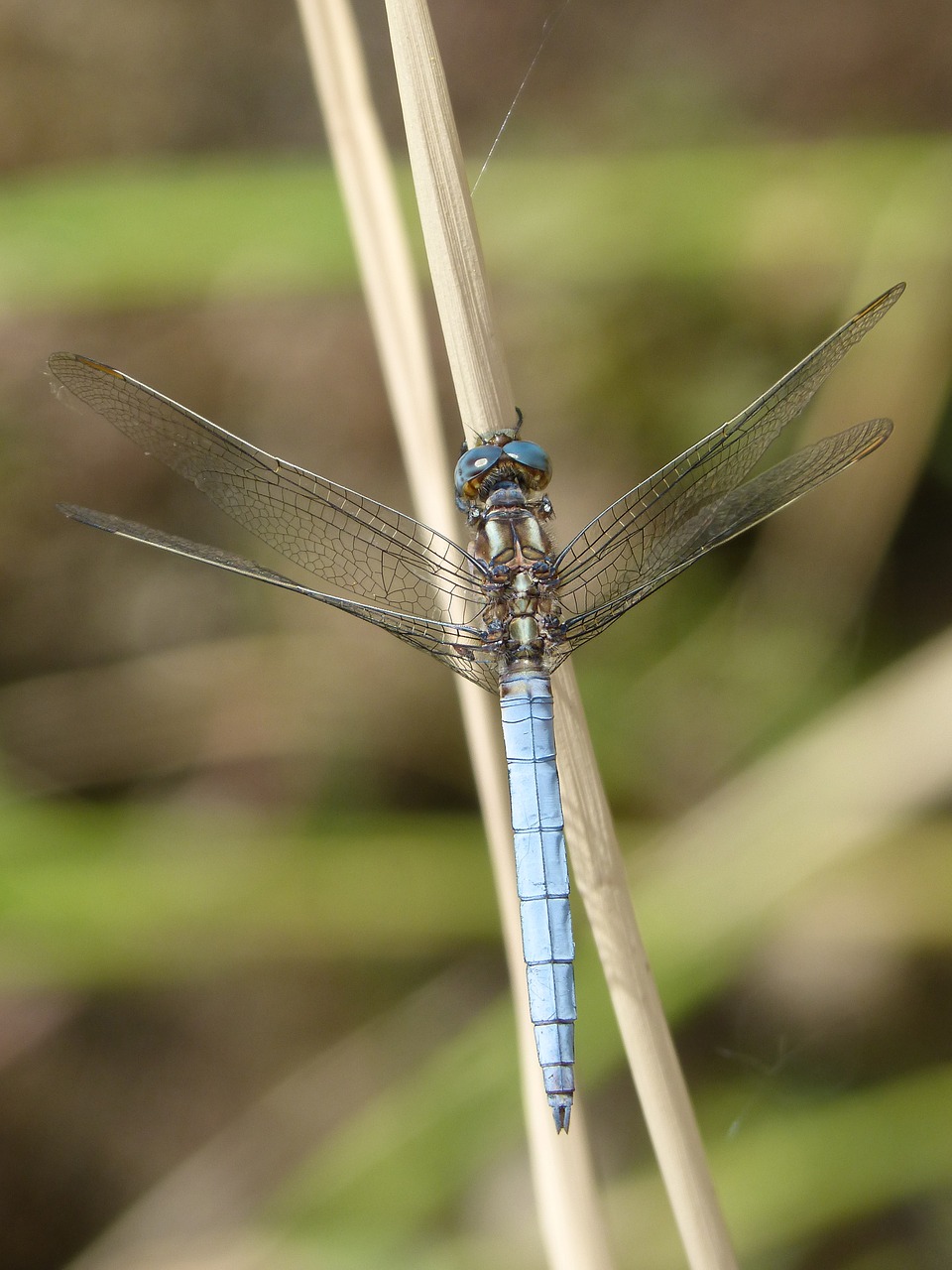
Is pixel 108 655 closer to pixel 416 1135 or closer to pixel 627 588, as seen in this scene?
pixel 416 1135

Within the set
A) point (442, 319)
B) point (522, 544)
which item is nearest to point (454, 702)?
point (522, 544)

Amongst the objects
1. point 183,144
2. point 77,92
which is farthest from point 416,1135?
point 77,92

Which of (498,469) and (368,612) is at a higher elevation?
(498,469)

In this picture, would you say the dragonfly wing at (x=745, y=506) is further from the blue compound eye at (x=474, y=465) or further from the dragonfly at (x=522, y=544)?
the blue compound eye at (x=474, y=465)

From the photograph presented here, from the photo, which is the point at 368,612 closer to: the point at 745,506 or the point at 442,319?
the point at 442,319

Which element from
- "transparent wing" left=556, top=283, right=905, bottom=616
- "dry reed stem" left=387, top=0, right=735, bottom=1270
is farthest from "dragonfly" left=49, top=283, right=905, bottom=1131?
"dry reed stem" left=387, top=0, right=735, bottom=1270

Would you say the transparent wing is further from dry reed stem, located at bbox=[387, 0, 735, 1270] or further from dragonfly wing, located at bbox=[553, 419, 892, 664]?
dry reed stem, located at bbox=[387, 0, 735, 1270]

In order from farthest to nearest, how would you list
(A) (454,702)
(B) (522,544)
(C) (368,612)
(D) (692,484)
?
(A) (454,702) → (B) (522,544) → (D) (692,484) → (C) (368,612)
